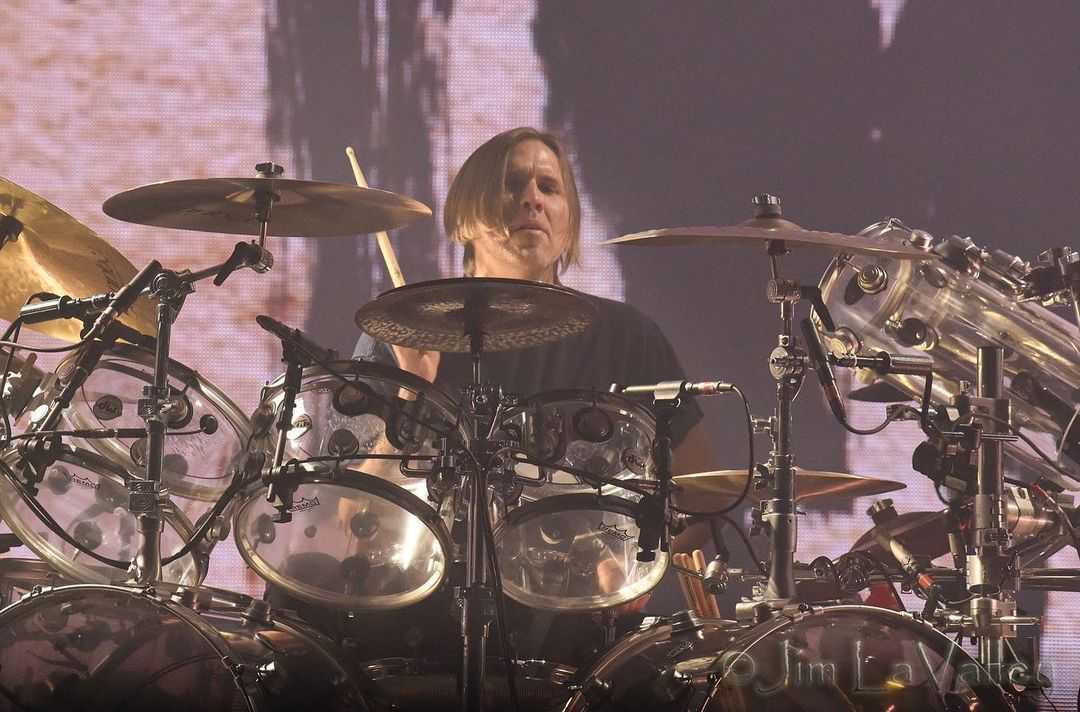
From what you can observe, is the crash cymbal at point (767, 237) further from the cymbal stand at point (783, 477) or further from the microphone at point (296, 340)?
the microphone at point (296, 340)

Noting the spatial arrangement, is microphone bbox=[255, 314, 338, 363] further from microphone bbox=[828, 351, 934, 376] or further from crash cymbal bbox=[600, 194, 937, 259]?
microphone bbox=[828, 351, 934, 376]

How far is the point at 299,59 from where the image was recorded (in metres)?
3.97

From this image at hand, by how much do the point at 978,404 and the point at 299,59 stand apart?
219cm

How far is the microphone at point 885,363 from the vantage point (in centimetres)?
284

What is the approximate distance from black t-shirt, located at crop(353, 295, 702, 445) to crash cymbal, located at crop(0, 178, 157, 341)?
764 millimetres

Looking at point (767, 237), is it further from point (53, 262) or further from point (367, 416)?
point (53, 262)

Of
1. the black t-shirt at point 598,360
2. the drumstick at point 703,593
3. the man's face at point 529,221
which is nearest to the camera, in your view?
the drumstick at point 703,593

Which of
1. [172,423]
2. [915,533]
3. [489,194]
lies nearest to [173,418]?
[172,423]

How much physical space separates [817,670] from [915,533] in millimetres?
1118

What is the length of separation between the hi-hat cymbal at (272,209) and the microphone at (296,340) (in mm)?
361

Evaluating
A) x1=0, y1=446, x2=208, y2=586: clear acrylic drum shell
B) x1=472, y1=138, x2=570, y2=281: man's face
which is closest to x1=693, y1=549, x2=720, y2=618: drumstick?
x1=472, y1=138, x2=570, y2=281: man's face

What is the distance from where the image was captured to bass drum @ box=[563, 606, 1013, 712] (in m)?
2.43

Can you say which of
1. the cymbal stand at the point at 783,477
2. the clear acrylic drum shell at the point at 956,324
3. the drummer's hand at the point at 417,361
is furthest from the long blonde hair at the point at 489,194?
the cymbal stand at the point at 783,477

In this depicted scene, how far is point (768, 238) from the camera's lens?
2.82 metres
